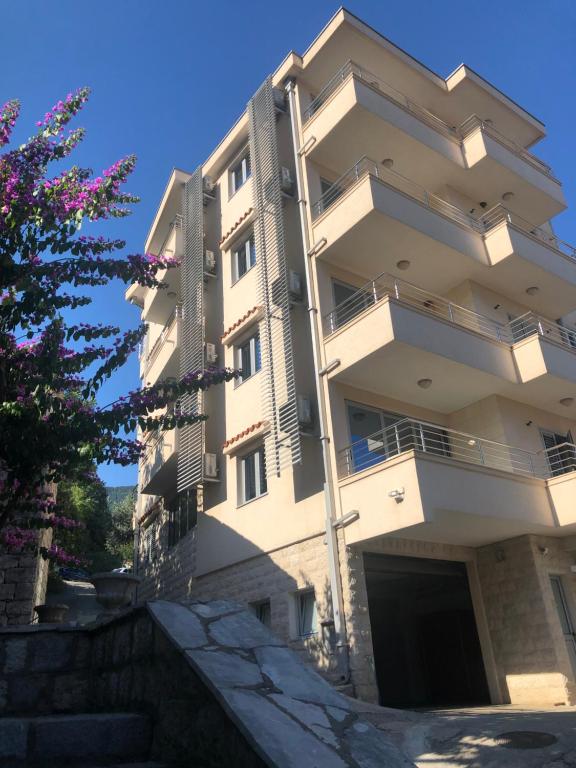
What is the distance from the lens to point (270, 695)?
3.48 m

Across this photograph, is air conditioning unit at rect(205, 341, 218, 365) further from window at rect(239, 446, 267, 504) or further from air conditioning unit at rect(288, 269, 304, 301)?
air conditioning unit at rect(288, 269, 304, 301)

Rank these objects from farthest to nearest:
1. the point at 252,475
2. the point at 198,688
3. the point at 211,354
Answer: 1. the point at 211,354
2. the point at 252,475
3. the point at 198,688

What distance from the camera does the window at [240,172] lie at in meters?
19.1

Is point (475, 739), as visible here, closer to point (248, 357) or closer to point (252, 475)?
point (252, 475)

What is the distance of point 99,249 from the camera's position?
939 centimetres

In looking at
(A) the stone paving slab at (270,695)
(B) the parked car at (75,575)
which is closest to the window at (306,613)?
(A) the stone paving slab at (270,695)

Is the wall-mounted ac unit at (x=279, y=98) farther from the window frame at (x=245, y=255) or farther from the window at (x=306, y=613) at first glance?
the window at (x=306, y=613)

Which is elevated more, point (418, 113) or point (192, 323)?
point (418, 113)

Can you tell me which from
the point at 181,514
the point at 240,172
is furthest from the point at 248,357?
the point at 240,172

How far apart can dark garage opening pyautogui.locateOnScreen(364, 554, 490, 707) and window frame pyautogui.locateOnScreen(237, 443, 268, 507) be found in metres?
3.17

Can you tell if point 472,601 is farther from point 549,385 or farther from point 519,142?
point 519,142

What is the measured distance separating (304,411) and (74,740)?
9.93 metres

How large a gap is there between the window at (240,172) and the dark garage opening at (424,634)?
1244 centimetres

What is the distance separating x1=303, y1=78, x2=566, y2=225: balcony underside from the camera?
1592 cm
